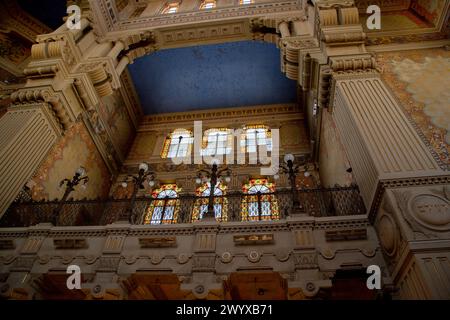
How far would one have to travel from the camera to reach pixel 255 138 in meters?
12.4

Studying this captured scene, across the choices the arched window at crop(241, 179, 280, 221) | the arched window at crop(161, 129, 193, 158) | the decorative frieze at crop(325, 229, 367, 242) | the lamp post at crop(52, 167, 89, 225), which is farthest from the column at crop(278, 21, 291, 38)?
the lamp post at crop(52, 167, 89, 225)

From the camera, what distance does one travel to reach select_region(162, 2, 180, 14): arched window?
12.0 metres

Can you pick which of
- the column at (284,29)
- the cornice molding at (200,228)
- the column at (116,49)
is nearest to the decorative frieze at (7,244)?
the cornice molding at (200,228)

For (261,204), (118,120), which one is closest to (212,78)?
(118,120)

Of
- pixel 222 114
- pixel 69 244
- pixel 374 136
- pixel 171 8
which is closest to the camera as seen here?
pixel 374 136

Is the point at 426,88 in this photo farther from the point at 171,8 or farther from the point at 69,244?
the point at 171,8

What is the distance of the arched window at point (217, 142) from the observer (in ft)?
39.4

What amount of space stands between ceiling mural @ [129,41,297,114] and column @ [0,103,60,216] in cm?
585

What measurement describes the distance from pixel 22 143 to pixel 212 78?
26.0 ft

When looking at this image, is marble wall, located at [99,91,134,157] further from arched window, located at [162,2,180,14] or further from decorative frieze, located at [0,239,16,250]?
decorative frieze, located at [0,239,16,250]

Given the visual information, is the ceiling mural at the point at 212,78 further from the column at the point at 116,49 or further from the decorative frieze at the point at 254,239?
the decorative frieze at the point at 254,239
